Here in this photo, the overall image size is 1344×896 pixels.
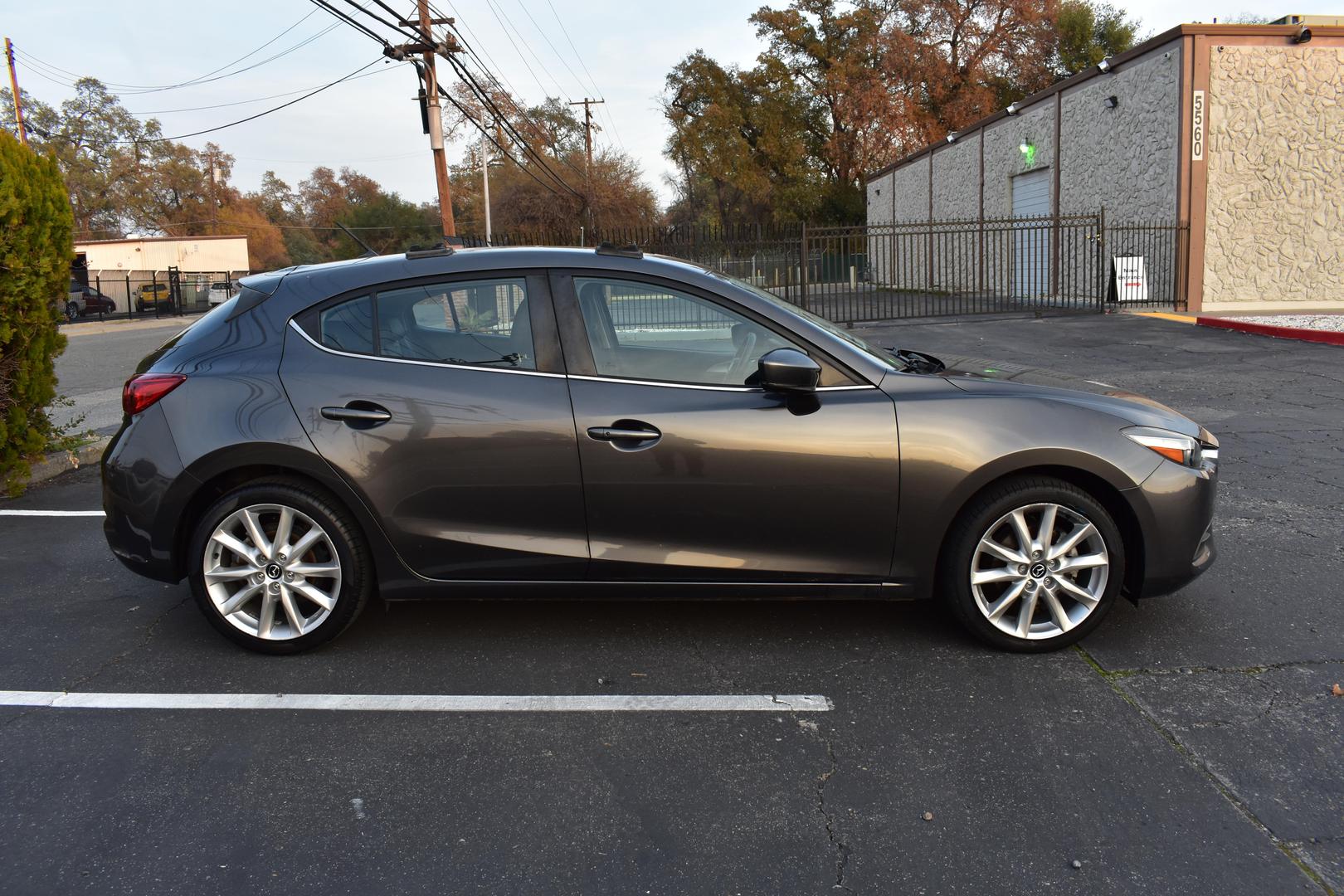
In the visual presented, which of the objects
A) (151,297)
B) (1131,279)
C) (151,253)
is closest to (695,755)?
(1131,279)

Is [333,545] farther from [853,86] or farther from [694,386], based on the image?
[853,86]

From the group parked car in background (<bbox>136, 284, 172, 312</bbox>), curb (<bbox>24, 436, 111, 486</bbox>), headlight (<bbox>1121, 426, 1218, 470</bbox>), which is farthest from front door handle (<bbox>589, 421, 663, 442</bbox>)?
parked car in background (<bbox>136, 284, 172, 312</bbox>)

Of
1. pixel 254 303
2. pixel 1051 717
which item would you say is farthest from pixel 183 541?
pixel 1051 717

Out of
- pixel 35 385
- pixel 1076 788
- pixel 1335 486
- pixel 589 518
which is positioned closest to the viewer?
pixel 1076 788

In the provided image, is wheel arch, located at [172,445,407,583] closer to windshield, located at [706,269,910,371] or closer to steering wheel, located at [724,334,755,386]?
steering wheel, located at [724,334,755,386]

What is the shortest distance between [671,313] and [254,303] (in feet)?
5.86

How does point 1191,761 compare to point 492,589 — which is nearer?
point 1191,761

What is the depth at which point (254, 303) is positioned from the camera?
4.16 metres

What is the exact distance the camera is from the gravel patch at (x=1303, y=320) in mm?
14672

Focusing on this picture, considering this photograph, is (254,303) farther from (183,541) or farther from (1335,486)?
(1335,486)

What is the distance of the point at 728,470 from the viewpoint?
3762 millimetres

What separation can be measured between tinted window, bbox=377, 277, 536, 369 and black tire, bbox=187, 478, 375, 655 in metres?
0.68

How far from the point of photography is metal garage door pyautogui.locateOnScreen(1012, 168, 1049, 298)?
22.6 m

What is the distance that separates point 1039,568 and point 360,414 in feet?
9.06
